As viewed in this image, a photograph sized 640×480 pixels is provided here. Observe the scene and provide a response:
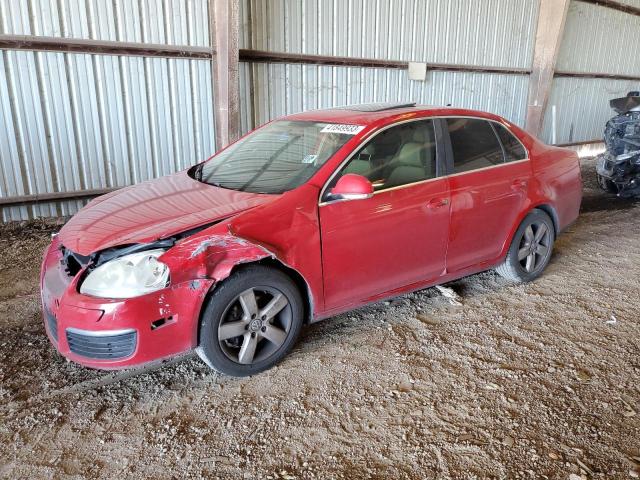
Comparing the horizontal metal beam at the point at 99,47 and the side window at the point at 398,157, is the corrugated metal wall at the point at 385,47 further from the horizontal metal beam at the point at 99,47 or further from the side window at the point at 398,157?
the side window at the point at 398,157

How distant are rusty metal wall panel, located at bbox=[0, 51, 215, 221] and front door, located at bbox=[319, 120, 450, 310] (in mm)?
4310

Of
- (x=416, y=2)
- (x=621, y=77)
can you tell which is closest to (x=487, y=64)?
(x=416, y=2)

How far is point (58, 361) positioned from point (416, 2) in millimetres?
8459

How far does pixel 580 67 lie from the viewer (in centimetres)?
1261

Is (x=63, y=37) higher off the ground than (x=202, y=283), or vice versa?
(x=63, y=37)

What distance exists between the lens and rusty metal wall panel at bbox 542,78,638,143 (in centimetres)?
1239

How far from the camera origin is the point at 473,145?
3906 mm

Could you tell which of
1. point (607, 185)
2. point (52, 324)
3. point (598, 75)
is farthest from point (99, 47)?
point (598, 75)

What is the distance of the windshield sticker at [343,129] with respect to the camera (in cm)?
341

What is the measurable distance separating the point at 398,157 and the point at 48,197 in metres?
4.83

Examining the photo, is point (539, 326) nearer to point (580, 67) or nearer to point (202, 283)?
point (202, 283)

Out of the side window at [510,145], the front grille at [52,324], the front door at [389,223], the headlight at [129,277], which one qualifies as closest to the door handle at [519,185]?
the side window at [510,145]

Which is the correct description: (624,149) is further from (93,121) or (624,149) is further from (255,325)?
(93,121)

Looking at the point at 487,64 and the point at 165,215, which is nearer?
the point at 165,215
